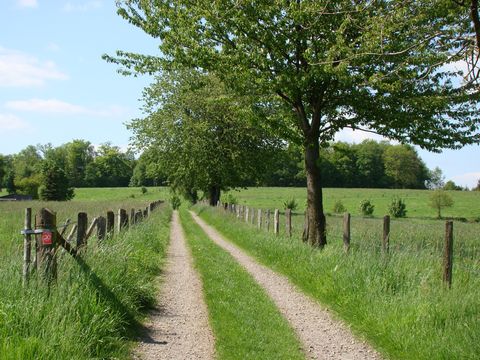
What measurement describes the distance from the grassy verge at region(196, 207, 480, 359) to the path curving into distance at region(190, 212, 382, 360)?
0.22 m

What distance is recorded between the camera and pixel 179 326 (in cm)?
787

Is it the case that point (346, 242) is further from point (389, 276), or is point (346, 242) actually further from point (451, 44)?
point (451, 44)

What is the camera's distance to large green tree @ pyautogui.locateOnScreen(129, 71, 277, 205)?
1495 inches

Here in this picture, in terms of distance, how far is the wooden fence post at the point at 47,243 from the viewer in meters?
6.54

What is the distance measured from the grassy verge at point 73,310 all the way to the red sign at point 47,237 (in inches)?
18.2

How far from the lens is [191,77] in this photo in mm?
38312

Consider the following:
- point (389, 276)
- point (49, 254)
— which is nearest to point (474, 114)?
point (389, 276)

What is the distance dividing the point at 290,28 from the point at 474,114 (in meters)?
6.05

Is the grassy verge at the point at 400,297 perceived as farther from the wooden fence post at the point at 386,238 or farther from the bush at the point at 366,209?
the bush at the point at 366,209

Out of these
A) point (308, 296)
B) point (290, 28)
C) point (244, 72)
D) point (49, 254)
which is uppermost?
point (290, 28)

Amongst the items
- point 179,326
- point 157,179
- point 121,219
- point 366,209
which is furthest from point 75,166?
point 179,326

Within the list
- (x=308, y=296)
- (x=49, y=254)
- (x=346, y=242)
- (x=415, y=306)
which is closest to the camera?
(x=49, y=254)

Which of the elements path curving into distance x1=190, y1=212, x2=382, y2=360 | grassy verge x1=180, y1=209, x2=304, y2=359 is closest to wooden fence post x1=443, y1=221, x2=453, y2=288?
path curving into distance x1=190, y1=212, x2=382, y2=360

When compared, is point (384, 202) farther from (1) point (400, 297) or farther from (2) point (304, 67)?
(1) point (400, 297)
